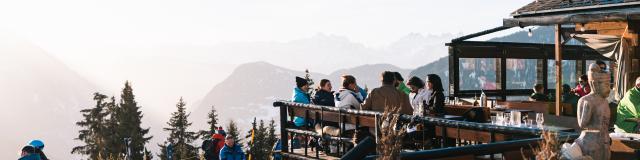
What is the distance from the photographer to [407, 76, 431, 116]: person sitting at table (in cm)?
938

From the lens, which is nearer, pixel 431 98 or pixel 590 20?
pixel 431 98

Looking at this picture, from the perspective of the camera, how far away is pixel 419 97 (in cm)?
998

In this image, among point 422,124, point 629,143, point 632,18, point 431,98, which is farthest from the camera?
point 632,18

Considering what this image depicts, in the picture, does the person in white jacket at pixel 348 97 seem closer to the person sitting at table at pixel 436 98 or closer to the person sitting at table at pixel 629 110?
the person sitting at table at pixel 436 98

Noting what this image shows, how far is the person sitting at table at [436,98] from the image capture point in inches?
371

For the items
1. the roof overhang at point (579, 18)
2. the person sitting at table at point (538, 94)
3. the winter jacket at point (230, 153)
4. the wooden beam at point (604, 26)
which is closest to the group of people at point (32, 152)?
the winter jacket at point (230, 153)

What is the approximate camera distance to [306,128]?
421 inches

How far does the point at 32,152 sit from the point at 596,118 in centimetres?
882

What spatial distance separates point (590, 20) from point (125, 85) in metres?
48.4

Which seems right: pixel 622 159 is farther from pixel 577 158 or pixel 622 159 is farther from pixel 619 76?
pixel 619 76

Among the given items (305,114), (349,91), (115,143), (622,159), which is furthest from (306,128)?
(115,143)

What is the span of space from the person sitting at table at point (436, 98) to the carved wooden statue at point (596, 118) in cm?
365

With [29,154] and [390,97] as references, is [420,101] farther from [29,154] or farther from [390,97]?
[29,154]

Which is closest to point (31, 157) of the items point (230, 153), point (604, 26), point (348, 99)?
point (230, 153)
